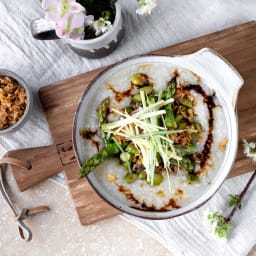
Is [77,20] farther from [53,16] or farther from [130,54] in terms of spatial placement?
[130,54]

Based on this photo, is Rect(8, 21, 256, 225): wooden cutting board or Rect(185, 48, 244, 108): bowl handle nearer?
Rect(185, 48, 244, 108): bowl handle

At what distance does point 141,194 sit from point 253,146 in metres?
0.35

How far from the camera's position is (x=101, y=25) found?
1361 millimetres

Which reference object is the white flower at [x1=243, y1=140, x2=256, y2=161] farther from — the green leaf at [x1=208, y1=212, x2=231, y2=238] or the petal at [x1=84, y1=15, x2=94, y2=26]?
the petal at [x1=84, y1=15, x2=94, y2=26]

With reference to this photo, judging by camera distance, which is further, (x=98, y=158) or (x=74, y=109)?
(x=74, y=109)

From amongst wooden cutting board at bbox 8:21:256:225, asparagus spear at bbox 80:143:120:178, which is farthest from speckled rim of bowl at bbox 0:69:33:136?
asparagus spear at bbox 80:143:120:178

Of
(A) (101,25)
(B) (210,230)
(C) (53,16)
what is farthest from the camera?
(B) (210,230)

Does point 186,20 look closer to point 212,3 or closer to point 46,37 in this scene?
point 212,3

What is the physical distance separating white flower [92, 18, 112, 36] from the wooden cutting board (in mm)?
134

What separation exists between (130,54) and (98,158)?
1.24 feet

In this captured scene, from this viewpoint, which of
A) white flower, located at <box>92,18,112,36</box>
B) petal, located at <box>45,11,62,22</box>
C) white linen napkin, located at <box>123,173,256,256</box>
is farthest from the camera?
white linen napkin, located at <box>123,173,256,256</box>

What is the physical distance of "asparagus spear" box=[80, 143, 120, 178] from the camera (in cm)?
129

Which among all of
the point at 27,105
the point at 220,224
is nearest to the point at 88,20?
the point at 27,105

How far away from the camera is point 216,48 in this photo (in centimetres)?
143
